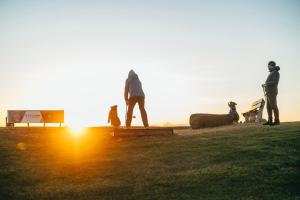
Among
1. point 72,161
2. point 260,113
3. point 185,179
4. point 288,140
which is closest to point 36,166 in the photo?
point 72,161

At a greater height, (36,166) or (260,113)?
(260,113)

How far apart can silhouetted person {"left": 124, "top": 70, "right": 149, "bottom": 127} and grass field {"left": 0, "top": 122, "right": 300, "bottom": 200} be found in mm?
3522

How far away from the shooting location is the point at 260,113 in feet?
67.1

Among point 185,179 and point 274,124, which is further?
Result: point 274,124

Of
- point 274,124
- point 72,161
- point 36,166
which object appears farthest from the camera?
point 274,124

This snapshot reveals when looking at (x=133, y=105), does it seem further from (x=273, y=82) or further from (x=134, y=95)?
(x=273, y=82)

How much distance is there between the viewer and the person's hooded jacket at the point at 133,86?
51.5 feet

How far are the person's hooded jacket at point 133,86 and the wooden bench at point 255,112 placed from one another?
A: 8.44m

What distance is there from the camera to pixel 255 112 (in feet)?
68.7

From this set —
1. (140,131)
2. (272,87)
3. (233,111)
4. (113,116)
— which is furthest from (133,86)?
(233,111)

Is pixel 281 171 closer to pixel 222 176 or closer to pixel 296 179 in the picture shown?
pixel 296 179

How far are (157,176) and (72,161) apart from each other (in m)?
3.16

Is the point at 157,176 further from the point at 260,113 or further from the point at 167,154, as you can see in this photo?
the point at 260,113

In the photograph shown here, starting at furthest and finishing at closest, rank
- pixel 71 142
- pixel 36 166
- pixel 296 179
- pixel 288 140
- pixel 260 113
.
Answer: pixel 260 113 < pixel 71 142 < pixel 288 140 < pixel 36 166 < pixel 296 179
